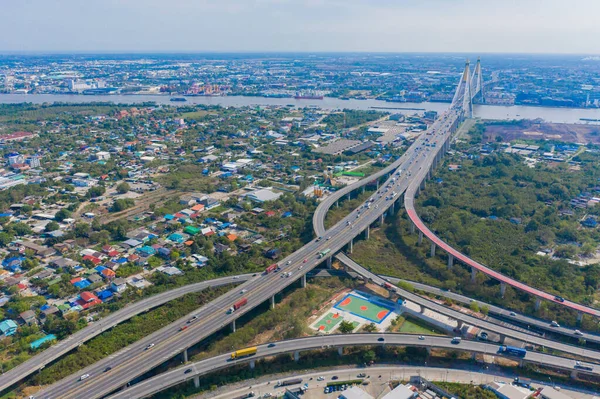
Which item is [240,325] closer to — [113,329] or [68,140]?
[113,329]

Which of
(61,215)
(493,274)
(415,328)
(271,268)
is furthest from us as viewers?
(61,215)

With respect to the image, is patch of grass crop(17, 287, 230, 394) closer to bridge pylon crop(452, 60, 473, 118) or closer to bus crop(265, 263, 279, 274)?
bus crop(265, 263, 279, 274)

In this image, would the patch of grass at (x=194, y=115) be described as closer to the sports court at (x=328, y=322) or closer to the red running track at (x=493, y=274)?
the red running track at (x=493, y=274)

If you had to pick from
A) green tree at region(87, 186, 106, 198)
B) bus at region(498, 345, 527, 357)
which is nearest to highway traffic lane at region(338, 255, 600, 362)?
bus at region(498, 345, 527, 357)

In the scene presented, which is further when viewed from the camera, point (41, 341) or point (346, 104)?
point (346, 104)

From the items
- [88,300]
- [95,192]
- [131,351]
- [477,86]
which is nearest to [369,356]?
[131,351]

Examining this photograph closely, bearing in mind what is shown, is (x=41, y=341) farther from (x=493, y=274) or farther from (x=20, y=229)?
(x=493, y=274)
